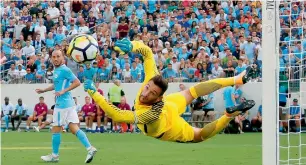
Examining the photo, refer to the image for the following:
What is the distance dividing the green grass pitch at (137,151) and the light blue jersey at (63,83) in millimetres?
1174

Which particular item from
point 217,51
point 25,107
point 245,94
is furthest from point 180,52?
point 25,107

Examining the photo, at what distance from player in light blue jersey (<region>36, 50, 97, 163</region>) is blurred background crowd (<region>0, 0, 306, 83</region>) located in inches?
397

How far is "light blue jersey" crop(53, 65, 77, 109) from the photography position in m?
15.4

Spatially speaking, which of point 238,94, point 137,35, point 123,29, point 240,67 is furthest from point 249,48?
point 123,29

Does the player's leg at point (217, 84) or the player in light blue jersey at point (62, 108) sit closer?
the player's leg at point (217, 84)

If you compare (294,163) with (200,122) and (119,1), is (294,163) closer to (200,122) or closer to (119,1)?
(200,122)

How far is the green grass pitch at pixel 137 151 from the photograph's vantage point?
49.0ft

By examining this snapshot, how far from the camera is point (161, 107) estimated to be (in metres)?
11.3

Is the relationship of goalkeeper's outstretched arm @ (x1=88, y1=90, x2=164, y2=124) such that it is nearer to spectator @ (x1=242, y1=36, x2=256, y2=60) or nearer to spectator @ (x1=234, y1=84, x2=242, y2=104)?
spectator @ (x1=234, y1=84, x2=242, y2=104)

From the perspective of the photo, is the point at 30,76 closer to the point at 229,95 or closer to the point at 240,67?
the point at 229,95

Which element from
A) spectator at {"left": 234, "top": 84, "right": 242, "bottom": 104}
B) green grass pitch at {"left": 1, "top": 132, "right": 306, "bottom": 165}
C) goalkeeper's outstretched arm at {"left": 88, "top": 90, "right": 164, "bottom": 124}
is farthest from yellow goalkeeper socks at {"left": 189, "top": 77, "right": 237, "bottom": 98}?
spectator at {"left": 234, "top": 84, "right": 242, "bottom": 104}

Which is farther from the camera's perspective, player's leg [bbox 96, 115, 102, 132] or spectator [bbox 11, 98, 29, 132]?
spectator [bbox 11, 98, 29, 132]

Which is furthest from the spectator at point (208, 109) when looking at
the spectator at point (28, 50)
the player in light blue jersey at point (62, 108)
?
the player in light blue jersey at point (62, 108)

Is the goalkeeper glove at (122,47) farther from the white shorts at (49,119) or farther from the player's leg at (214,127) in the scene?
the white shorts at (49,119)
